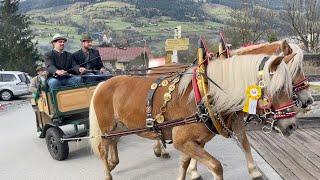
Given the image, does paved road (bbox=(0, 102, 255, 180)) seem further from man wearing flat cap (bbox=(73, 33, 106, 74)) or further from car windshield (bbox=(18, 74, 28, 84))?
car windshield (bbox=(18, 74, 28, 84))

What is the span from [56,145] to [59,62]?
51.5 inches

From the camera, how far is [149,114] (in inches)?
174

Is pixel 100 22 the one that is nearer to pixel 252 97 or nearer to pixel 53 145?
pixel 53 145

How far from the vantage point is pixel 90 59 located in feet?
24.1

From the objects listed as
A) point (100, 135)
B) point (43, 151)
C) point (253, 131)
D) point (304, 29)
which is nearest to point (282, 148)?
point (253, 131)

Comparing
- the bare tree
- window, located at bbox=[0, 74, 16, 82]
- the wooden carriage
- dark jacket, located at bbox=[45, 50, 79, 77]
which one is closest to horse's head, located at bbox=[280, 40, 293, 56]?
the wooden carriage

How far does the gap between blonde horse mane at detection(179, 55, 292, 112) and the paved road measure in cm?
180

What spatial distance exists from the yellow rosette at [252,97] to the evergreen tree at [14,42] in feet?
105

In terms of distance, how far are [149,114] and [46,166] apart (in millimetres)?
2747

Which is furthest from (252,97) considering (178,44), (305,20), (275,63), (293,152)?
(305,20)

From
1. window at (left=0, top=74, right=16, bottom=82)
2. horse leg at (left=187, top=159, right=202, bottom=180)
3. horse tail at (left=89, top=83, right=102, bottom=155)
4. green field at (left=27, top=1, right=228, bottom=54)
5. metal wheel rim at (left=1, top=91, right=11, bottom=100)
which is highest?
horse tail at (left=89, top=83, right=102, bottom=155)

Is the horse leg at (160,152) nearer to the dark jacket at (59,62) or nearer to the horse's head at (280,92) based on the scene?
the dark jacket at (59,62)

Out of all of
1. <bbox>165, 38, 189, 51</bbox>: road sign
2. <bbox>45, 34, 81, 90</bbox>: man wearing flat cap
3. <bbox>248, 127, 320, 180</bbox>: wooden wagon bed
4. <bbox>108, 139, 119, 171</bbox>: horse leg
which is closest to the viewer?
<bbox>248, 127, 320, 180</bbox>: wooden wagon bed

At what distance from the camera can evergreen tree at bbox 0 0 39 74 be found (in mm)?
33719
